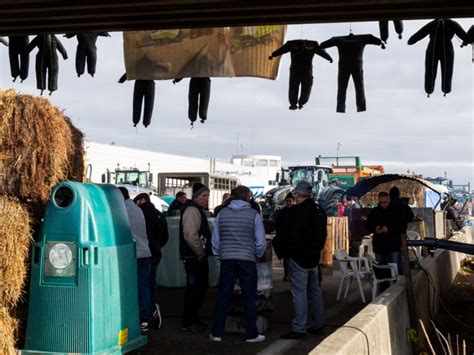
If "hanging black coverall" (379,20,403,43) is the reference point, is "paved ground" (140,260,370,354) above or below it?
below

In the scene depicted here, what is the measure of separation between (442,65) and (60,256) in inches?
274

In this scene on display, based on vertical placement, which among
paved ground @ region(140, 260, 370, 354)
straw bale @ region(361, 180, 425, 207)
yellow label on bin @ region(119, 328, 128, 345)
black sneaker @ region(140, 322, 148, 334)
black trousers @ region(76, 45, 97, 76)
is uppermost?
black trousers @ region(76, 45, 97, 76)

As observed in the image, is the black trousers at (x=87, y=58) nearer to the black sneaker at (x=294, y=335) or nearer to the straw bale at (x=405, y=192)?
the black sneaker at (x=294, y=335)

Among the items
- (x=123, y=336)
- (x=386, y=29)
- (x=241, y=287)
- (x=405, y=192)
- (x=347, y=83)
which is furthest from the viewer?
(x=405, y=192)

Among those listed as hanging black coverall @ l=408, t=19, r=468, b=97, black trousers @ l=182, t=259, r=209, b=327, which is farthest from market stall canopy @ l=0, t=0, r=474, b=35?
black trousers @ l=182, t=259, r=209, b=327

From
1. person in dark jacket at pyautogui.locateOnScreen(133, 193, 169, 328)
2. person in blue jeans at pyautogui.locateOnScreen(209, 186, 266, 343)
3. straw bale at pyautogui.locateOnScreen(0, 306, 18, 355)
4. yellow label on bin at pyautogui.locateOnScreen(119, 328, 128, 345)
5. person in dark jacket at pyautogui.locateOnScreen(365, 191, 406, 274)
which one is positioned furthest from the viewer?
person in dark jacket at pyautogui.locateOnScreen(365, 191, 406, 274)

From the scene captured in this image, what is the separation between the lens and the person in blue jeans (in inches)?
279

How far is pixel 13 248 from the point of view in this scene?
5688 millimetres

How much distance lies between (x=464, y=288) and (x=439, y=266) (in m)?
2.18

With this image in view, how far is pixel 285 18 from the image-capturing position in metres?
8.55

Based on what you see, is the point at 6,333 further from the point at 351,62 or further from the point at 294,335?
the point at 351,62

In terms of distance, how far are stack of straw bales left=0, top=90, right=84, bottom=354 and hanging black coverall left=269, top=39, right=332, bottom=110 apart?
18.0 ft

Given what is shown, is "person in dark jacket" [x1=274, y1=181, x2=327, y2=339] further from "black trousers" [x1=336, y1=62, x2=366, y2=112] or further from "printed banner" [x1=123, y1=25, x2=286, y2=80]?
"printed banner" [x1=123, y1=25, x2=286, y2=80]

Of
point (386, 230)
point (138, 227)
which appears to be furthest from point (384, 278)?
point (138, 227)
